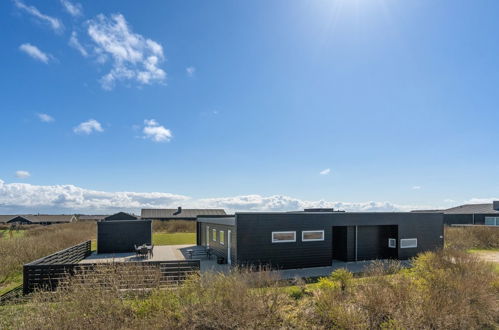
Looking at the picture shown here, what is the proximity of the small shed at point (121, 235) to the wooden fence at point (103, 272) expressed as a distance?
6.00 feet

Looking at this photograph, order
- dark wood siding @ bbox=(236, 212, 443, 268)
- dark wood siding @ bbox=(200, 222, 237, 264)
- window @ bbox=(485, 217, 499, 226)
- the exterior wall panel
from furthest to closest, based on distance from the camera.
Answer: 1. window @ bbox=(485, 217, 499, 226)
2. the exterior wall panel
3. dark wood siding @ bbox=(200, 222, 237, 264)
4. dark wood siding @ bbox=(236, 212, 443, 268)

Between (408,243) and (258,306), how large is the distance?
13.4 meters

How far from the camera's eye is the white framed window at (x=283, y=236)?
14578 mm

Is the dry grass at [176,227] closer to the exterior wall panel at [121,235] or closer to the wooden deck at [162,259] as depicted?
the exterior wall panel at [121,235]

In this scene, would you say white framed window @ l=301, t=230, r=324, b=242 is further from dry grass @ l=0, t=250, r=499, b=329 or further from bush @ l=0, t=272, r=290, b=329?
→ bush @ l=0, t=272, r=290, b=329

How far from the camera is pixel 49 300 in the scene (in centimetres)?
643

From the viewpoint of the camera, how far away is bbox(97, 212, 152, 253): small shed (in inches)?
850

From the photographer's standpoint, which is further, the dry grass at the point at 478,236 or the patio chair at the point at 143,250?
the dry grass at the point at 478,236

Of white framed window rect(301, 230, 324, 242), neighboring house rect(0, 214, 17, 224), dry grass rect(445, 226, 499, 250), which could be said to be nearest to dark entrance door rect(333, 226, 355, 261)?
white framed window rect(301, 230, 324, 242)

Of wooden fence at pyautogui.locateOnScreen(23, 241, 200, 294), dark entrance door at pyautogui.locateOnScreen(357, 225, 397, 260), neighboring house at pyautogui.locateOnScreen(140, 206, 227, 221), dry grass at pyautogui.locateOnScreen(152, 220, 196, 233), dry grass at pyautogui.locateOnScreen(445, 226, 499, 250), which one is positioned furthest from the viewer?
neighboring house at pyautogui.locateOnScreen(140, 206, 227, 221)

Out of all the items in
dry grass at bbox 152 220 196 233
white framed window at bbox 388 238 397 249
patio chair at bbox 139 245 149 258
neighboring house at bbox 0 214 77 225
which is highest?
white framed window at bbox 388 238 397 249

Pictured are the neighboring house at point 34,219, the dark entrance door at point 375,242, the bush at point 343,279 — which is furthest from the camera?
the neighboring house at point 34,219

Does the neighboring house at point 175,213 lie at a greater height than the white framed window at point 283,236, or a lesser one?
lesser

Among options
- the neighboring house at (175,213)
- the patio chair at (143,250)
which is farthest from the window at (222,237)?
the neighboring house at (175,213)
